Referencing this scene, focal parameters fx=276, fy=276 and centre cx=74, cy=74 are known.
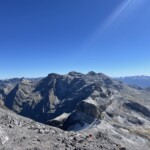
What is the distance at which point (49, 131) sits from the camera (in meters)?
53.2

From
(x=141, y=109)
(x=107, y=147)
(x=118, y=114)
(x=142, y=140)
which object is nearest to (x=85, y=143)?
(x=107, y=147)

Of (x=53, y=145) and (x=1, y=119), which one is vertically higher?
(x=1, y=119)

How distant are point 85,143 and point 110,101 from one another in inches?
4946

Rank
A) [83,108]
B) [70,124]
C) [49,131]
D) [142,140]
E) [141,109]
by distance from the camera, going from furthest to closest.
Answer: [141,109]
[83,108]
[70,124]
[142,140]
[49,131]

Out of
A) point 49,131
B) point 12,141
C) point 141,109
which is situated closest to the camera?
point 12,141

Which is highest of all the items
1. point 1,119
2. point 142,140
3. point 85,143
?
point 1,119

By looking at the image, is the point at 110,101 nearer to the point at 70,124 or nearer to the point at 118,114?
the point at 118,114

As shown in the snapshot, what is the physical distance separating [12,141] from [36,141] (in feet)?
13.3

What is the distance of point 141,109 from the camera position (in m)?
193

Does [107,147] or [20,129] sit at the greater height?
[20,129]

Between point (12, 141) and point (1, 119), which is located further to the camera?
point (1, 119)

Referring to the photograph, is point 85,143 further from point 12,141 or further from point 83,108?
point 83,108

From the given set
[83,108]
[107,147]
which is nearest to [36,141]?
[107,147]

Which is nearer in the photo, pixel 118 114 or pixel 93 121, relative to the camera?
pixel 93 121
